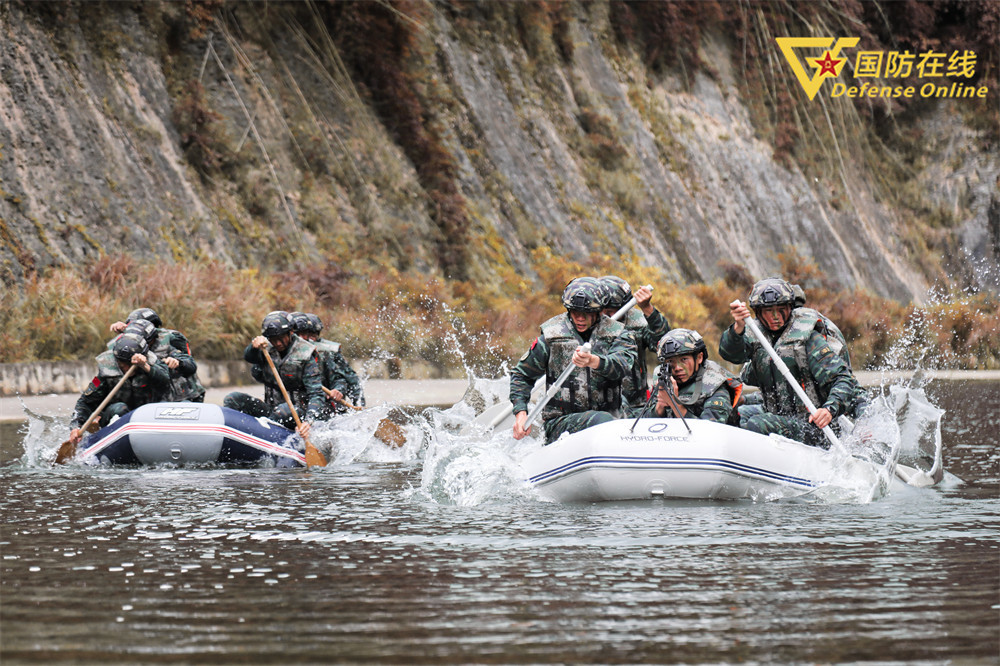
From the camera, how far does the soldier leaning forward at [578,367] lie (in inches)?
345

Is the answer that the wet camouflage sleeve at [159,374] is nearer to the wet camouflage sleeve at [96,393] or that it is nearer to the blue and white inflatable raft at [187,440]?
the wet camouflage sleeve at [96,393]

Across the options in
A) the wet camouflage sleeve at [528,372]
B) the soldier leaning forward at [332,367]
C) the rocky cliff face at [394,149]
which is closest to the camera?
the wet camouflage sleeve at [528,372]

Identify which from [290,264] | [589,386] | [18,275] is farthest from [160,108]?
[589,386]

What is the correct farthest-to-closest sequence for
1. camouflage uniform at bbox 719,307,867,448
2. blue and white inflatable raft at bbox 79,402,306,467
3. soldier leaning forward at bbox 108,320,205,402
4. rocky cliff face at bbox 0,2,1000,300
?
rocky cliff face at bbox 0,2,1000,300 → soldier leaning forward at bbox 108,320,205,402 → blue and white inflatable raft at bbox 79,402,306,467 → camouflage uniform at bbox 719,307,867,448

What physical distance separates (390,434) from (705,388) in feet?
13.5

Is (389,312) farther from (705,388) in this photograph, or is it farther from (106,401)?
(705,388)

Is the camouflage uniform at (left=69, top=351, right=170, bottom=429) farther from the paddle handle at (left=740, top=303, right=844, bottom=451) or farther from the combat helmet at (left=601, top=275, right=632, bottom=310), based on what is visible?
the paddle handle at (left=740, top=303, right=844, bottom=451)

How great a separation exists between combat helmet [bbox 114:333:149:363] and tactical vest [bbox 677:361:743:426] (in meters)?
5.22

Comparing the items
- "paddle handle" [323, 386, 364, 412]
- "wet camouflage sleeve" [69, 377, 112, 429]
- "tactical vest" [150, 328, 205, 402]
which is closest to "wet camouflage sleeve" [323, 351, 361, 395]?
"paddle handle" [323, 386, 364, 412]

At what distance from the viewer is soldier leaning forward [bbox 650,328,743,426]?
8.41m

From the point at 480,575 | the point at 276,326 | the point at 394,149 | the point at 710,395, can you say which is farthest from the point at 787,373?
the point at 394,149

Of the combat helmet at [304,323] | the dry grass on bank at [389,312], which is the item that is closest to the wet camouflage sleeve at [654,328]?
the combat helmet at [304,323]

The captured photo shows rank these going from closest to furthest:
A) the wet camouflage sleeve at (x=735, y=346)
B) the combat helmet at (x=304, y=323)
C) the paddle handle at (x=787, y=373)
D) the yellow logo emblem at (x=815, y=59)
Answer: the paddle handle at (x=787, y=373)
the wet camouflage sleeve at (x=735, y=346)
the combat helmet at (x=304, y=323)
the yellow logo emblem at (x=815, y=59)

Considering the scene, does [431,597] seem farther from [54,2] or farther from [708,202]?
[708,202]
